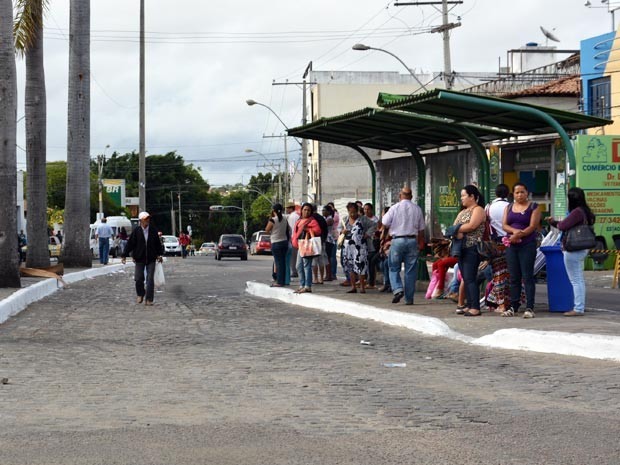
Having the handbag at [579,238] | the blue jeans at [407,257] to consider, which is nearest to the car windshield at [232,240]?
the blue jeans at [407,257]

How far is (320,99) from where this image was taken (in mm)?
76375

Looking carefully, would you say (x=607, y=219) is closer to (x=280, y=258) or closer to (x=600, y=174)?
(x=600, y=174)

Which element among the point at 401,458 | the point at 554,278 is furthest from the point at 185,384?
the point at 554,278

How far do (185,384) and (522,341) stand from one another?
13.7 ft

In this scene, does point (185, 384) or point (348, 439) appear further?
point (185, 384)

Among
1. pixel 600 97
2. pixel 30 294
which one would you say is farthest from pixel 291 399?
pixel 600 97

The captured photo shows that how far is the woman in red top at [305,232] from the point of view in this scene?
18000mm

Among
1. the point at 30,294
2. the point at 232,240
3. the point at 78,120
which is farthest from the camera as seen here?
the point at 232,240

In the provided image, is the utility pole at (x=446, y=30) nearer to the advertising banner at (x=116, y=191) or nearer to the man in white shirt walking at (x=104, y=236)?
the man in white shirt walking at (x=104, y=236)

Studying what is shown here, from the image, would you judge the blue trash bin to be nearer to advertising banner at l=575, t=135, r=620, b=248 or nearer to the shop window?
advertising banner at l=575, t=135, r=620, b=248

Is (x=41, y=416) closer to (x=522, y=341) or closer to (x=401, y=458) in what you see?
(x=401, y=458)

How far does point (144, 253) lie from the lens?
59.3 ft

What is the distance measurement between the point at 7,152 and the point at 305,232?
569cm

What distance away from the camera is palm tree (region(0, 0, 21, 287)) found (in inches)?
733
